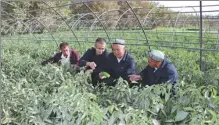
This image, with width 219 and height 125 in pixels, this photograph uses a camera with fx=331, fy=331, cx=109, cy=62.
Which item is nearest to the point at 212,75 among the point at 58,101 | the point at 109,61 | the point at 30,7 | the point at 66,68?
the point at 109,61

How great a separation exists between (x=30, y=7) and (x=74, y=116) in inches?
927

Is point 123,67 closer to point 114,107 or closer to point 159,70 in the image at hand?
point 159,70

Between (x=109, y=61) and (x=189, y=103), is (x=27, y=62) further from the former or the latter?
(x=189, y=103)

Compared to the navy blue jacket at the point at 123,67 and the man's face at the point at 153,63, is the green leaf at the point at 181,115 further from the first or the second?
the navy blue jacket at the point at 123,67

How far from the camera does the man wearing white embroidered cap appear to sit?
3322 millimetres

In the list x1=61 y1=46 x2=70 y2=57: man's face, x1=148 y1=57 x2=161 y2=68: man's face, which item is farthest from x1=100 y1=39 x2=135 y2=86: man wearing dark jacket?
x1=61 y1=46 x2=70 y2=57: man's face

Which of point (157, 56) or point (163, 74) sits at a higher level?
point (157, 56)

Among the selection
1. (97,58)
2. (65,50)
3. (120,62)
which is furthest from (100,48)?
(65,50)

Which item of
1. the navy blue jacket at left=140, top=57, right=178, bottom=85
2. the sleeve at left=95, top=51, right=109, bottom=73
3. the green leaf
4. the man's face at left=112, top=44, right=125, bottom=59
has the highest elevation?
the man's face at left=112, top=44, right=125, bottom=59

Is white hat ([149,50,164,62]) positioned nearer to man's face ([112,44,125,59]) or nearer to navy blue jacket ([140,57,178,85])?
navy blue jacket ([140,57,178,85])

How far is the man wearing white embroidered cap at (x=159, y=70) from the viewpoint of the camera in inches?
131

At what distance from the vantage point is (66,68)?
3.85m

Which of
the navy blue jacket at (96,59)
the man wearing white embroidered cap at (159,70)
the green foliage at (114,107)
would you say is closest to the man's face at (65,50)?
the navy blue jacket at (96,59)

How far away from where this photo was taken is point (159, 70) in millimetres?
3381
